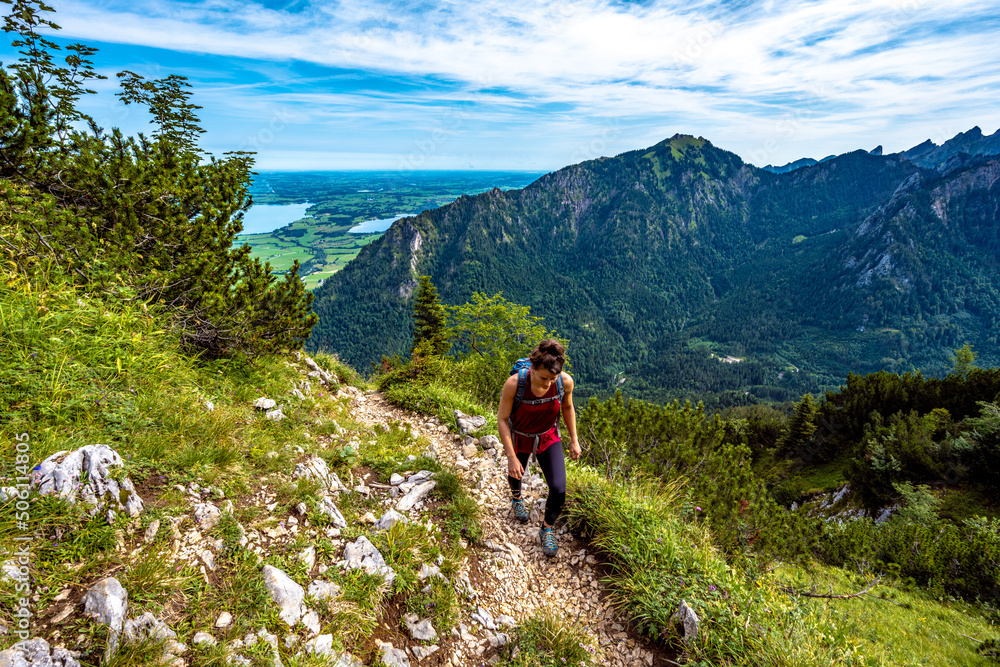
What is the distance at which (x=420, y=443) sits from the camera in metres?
7.52

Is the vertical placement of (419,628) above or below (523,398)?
below

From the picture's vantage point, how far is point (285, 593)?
11.6 ft

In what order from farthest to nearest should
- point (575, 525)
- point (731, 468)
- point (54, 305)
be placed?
point (731, 468) → point (575, 525) → point (54, 305)

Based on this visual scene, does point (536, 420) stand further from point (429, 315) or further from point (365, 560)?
point (429, 315)

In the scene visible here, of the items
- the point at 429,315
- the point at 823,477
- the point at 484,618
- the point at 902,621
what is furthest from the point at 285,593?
the point at 823,477

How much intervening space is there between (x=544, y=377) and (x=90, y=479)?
436cm

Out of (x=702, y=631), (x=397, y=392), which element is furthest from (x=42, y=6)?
(x=702, y=631)

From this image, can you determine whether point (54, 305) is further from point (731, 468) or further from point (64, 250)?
point (731, 468)

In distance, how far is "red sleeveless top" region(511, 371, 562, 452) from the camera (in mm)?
4949

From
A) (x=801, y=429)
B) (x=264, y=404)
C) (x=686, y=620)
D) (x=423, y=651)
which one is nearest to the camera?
(x=423, y=651)

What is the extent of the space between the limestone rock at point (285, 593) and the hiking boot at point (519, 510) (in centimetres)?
305

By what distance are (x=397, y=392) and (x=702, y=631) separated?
8.09m

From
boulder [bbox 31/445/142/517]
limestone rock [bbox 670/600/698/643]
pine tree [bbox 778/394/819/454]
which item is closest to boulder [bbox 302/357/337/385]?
boulder [bbox 31/445/142/517]

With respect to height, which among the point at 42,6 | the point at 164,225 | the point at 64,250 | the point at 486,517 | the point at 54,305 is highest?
the point at 42,6
